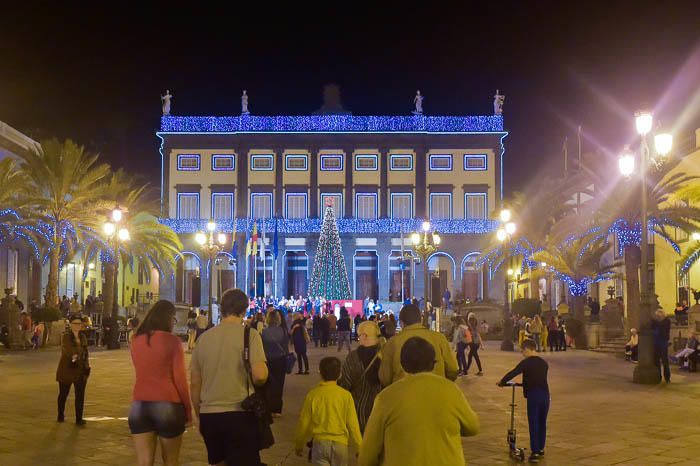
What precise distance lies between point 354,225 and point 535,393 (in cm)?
5484

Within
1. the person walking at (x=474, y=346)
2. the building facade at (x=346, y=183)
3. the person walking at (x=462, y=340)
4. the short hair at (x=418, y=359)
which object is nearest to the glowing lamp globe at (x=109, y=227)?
the person walking at (x=474, y=346)

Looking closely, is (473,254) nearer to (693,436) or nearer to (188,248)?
(188,248)

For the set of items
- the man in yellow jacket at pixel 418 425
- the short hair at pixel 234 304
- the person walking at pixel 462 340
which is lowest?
the person walking at pixel 462 340

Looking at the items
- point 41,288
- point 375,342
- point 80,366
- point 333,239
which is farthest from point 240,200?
point 375,342

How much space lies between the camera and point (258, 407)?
240 inches

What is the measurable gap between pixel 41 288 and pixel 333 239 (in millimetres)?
15928

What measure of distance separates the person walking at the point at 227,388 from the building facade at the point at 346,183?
189 ft

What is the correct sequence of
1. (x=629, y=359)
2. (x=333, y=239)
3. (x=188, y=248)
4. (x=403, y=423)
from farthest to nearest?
(x=188, y=248), (x=333, y=239), (x=629, y=359), (x=403, y=423)

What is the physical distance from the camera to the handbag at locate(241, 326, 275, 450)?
6.09 m

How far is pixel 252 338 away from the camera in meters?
6.29

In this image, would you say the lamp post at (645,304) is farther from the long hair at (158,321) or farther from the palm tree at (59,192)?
the palm tree at (59,192)

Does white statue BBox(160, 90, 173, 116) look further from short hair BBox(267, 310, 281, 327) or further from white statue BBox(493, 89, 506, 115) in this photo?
short hair BBox(267, 310, 281, 327)

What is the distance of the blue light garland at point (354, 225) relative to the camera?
209ft

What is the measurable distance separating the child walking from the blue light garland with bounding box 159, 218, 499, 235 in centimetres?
5693
